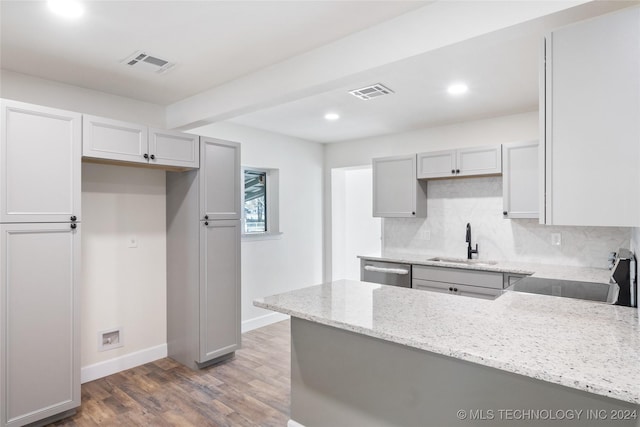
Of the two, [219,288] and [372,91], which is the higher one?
[372,91]

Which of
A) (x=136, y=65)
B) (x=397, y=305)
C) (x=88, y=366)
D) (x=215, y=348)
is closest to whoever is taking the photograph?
(x=397, y=305)

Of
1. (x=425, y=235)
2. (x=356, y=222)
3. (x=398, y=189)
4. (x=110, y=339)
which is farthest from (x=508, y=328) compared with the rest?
(x=356, y=222)

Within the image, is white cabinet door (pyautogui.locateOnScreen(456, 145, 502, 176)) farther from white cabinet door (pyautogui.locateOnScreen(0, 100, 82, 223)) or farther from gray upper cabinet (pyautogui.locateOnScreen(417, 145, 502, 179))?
white cabinet door (pyautogui.locateOnScreen(0, 100, 82, 223))

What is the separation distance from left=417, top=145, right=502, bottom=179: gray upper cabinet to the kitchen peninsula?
206 cm

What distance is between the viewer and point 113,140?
2861 millimetres

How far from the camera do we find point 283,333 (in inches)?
173

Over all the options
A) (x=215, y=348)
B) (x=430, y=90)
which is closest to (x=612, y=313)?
(x=430, y=90)

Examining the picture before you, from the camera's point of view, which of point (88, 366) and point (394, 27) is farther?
point (88, 366)

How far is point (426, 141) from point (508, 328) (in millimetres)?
3424

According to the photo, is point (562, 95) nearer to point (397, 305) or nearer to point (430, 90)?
point (397, 305)

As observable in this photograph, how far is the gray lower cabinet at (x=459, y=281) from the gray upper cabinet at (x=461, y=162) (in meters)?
1.06

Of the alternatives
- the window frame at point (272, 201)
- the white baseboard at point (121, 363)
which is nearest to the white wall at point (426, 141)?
the window frame at point (272, 201)

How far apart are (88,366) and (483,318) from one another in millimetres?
3239

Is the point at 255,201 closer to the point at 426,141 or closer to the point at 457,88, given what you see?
the point at 426,141
